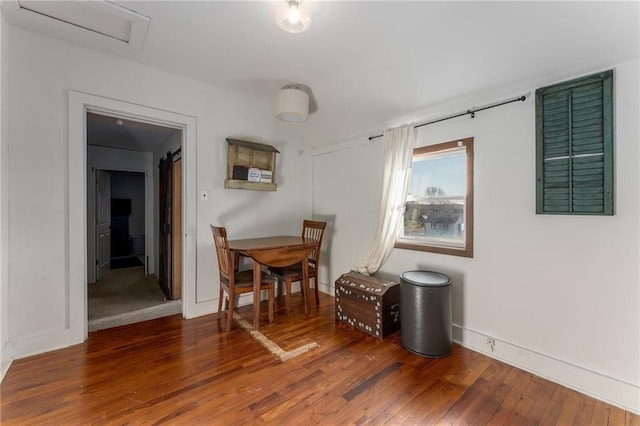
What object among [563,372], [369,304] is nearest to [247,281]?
[369,304]

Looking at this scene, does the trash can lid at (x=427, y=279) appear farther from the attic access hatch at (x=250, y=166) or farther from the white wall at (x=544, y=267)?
the attic access hatch at (x=250, y=166)

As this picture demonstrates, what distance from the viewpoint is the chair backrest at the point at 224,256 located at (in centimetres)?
246

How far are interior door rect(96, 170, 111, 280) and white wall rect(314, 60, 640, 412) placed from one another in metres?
4.85

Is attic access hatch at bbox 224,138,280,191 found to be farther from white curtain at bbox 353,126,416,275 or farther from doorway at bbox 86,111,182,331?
white curtain at bbox 353,126,416,275

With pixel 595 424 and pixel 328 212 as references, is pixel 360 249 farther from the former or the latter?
pixel 595 424

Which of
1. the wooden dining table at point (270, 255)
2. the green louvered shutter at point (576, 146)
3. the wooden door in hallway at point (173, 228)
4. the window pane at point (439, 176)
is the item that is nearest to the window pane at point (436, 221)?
the window pane at point (439, 176)

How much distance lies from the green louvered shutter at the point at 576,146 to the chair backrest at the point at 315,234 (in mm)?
2037

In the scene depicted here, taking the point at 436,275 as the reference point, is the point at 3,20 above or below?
above

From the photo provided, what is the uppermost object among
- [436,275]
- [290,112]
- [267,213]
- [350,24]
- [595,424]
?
[350,24]

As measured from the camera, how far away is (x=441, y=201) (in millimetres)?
2635

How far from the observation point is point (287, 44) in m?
2.18

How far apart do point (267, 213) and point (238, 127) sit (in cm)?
110

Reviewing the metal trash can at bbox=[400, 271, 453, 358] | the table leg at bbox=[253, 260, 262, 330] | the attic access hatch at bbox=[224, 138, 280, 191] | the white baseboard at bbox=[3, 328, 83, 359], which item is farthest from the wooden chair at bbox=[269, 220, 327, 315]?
the white baseboard at bbox=[3, 328, 83, 359]

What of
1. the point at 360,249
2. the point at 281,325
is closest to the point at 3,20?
the point at 281,325
